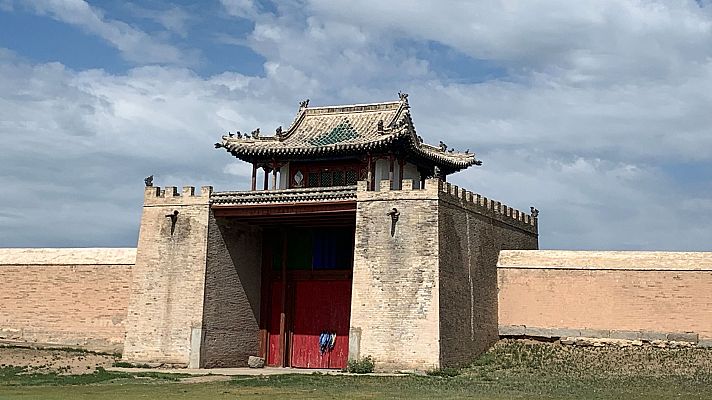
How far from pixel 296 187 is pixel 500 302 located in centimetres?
767

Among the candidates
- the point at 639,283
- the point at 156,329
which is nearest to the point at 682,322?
the point at 639,283

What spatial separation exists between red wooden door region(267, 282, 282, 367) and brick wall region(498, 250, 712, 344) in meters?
7.39

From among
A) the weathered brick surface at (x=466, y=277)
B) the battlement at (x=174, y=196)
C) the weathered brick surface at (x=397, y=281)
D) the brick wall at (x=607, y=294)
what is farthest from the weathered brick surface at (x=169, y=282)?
the brick wall at (x=607, y=294)

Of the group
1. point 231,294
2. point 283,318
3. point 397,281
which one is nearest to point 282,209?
point 231,294

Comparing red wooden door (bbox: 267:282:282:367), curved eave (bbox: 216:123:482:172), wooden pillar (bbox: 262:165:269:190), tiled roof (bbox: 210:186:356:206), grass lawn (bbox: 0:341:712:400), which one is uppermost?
curved eave (bbox: 216:123:482:172)

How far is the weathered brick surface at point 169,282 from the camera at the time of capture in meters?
28.9

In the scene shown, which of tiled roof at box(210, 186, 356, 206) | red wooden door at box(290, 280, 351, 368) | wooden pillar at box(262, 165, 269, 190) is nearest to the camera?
tiled roof at box(210, 186, 356, 206)

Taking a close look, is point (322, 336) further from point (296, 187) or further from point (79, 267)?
point (79, 267)

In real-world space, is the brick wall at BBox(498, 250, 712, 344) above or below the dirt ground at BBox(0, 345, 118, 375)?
above

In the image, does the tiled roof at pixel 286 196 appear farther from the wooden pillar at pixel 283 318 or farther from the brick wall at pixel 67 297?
the brick wall at pixel 67 297

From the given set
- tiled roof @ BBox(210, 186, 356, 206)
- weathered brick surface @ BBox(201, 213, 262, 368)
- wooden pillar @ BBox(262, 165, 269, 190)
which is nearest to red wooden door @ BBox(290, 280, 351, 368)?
weathered brick surface @ BBox(201, 213, 262, 368)

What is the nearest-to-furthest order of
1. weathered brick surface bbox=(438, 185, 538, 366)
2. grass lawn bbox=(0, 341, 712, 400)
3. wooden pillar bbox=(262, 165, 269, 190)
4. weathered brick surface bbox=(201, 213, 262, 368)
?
grass lawn bbox=(0, 341, 712, 400), weathered brick surface bbox=(438, 185, 538, 366), weathered brick surface bbox=(201, 213, 262, 368), wooden pillar bbox=(262, 165, 269, 190)

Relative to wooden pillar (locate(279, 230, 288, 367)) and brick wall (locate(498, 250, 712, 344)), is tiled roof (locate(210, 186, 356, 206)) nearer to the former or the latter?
wooden pillar (locate(279, 230, 288, 367))

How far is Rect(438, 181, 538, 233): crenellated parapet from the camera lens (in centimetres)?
2769
